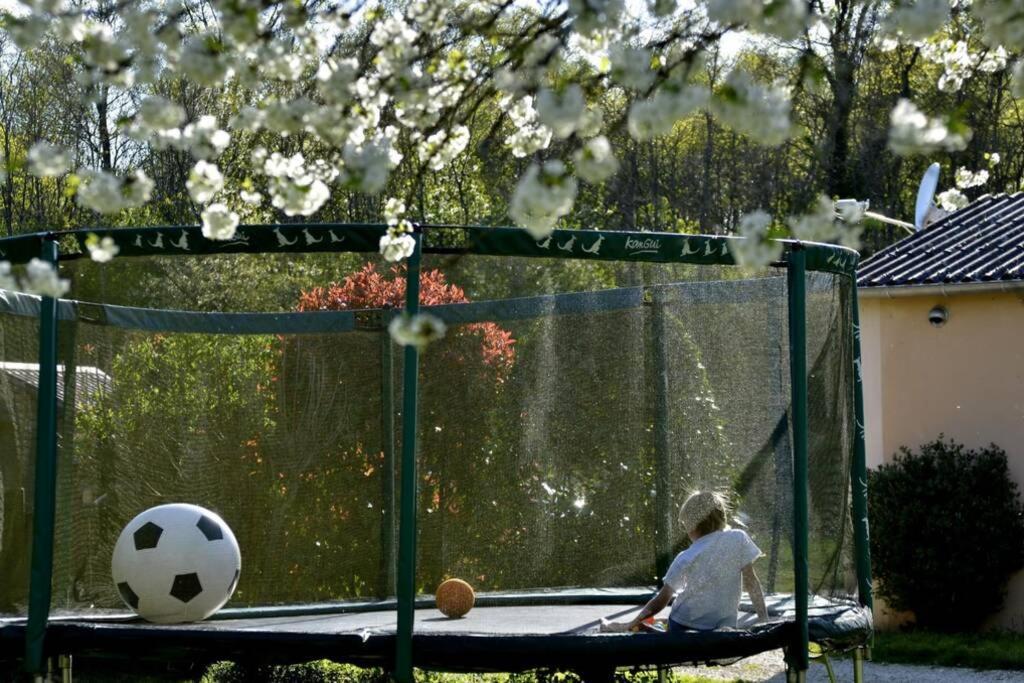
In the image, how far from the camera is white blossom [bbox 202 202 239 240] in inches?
151

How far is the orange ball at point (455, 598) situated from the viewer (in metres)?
6.30

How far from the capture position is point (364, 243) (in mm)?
5867

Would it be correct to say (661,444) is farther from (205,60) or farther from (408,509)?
(205,60)

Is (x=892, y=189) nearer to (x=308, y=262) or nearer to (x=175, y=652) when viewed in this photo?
(x=308, y=262)

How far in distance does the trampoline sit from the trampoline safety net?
1 centimetres

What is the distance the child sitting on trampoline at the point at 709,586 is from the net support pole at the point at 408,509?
34.8 inches

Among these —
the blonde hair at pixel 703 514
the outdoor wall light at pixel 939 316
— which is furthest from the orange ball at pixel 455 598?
the outdoor wall light at pixel 939 316

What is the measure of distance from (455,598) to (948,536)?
5.65 metres

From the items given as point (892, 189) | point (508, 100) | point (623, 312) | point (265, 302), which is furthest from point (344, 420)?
point (892, 189)

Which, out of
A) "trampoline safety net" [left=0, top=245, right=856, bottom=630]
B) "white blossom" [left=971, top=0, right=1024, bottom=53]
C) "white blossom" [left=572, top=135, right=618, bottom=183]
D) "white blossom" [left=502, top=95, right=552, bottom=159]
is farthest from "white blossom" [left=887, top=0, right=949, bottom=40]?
"trampoline safety net" [left=0, top=245, right=856, bottom=630]

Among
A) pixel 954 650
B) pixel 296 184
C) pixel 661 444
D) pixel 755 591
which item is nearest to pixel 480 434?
pixel 661 444

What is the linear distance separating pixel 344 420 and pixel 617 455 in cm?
134

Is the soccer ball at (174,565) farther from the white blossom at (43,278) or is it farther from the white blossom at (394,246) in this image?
the white blossom at (43,278)

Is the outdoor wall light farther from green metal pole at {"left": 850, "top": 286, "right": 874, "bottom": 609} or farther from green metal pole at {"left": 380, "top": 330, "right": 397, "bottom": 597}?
green metal pole at {"left": 380, "top": 330, "right": 397, "bottom": 597}
